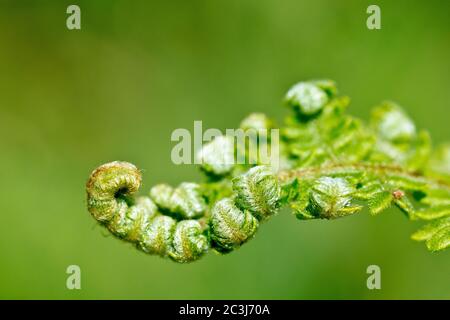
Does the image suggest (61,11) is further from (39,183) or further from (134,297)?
(134,297)

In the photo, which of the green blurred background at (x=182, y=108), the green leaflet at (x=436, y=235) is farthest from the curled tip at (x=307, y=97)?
the green blurred background at (x=182, y=108)

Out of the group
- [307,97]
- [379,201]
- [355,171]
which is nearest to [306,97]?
[307,97]

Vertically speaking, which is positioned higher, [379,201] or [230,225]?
[379,201]

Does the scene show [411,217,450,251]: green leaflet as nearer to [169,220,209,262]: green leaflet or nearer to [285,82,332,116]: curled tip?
[285,82,332,116]: curled tip

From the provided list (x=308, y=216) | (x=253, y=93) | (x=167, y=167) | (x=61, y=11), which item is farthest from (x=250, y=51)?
(x=308, y=216)

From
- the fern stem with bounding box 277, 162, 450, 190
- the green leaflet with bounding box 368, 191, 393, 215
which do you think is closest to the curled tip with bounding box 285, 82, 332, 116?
the fern stem with bounding box 277, 162, 450, 190

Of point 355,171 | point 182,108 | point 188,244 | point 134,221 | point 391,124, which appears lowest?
point 188,244

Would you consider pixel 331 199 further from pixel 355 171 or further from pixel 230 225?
pixel 355 171
